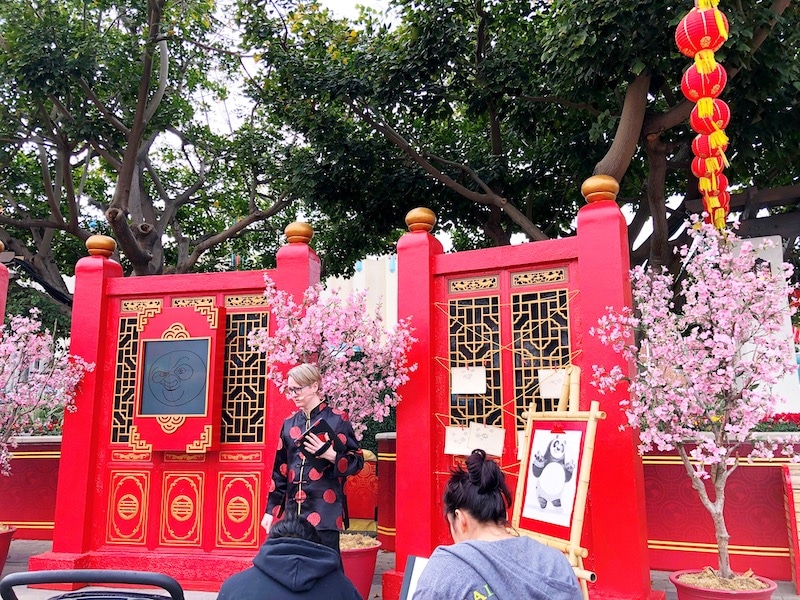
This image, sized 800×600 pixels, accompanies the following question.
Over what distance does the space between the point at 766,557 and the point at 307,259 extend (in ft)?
15.5

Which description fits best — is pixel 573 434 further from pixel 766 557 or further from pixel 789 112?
pixel 789 112

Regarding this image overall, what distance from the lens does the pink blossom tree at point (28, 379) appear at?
18.9 feet

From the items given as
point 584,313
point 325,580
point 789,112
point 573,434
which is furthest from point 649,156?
point 325,580

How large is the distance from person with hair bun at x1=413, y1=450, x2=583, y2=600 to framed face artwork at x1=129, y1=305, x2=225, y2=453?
13.3 ft

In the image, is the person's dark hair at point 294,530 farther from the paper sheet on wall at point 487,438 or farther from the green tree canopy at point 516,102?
the green tree canopy at point 516,102

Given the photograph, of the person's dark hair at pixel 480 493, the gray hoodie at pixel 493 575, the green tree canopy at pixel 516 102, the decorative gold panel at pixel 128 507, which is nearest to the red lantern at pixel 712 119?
the green tree canopy at pixel 516 102

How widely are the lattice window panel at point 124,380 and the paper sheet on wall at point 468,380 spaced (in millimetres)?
2923

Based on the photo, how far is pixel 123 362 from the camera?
6.06 meters

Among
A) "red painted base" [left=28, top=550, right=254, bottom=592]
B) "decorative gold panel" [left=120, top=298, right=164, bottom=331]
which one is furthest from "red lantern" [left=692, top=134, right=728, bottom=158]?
"red painted base" [left=28, top=550, right=254, bottom=592]

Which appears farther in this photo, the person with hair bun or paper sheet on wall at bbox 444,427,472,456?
paper sheet on wall at bbox 444,427,472,456

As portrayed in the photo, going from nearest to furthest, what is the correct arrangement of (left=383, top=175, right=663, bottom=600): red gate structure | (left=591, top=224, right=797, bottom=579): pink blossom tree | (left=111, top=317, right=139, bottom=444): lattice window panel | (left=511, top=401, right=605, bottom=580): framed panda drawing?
1. (left=511, top=401, right=605, bottom=580): framed panda drawing
2. (left=591, top=224, right=797, bottom=579): pink blossom tree
3. (left=383, top=175, right=663, bottom=600): red gate structure
4. (left=111, top=317, right=139, bottom=444): lattice window panel

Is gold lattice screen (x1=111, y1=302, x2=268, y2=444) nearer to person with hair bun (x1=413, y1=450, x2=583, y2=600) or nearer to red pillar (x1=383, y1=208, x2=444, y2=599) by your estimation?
red pillar (x1=383, y1=208, x2=444, y2=599)

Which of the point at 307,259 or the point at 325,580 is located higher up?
the point at 307,259

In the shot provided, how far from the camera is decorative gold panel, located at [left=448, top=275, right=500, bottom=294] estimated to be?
5123 mm
